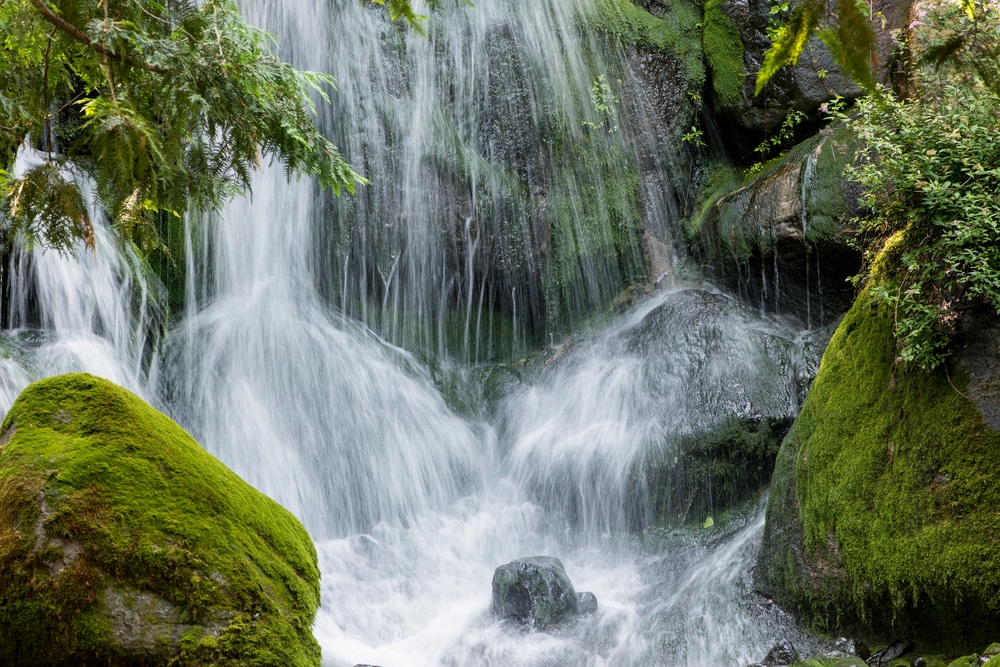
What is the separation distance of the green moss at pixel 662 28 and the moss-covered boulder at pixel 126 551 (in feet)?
32.9

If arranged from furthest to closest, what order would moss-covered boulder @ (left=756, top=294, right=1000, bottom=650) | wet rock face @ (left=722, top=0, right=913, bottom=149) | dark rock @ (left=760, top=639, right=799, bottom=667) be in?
wet rock face @ (left=722, top=0, right=913, bottom=149)
dark rock @ (left=760, top=639, right=799, bottom=667)
moss-covered boulder @ (left=756, top=294, right=1000, bottom=650)

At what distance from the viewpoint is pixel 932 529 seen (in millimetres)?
4355

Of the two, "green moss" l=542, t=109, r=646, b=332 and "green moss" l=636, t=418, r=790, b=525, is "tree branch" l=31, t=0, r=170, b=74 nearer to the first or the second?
"green moss" l=636, t=418, r=790, b=525

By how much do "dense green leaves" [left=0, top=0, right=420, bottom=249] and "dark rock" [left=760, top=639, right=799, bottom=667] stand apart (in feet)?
14.0

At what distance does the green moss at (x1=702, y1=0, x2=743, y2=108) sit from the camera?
1100 centimetres

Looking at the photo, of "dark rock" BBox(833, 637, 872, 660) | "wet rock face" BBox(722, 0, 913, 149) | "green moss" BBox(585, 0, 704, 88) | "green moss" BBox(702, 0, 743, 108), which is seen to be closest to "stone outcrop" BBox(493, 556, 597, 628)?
"dark rock" BBox(833, 637, 872, 660)

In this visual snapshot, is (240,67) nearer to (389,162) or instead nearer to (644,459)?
(644,459)

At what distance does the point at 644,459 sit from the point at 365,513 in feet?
10.3

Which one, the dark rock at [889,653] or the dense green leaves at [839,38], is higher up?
the dense green leaves at [839,38]

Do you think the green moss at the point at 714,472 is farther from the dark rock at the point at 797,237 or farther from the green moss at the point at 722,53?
the green moss at the point at 722,53

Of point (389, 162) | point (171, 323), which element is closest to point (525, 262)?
point (389, 162)

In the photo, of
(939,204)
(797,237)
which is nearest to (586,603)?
(939,204)

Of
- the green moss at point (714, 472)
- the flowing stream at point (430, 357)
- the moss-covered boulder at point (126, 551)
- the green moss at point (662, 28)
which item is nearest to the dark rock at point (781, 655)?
the flowing stream at point (430, 357)

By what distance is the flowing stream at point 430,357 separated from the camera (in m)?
6.60
